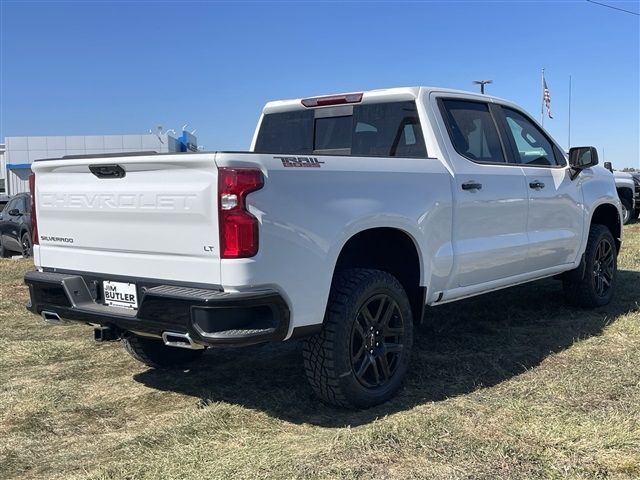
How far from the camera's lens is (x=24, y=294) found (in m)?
8.52

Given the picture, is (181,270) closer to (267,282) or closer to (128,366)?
(267,282)

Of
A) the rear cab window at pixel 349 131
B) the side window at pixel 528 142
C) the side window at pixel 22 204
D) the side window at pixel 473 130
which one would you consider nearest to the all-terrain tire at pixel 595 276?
the side window at pixel 528 142

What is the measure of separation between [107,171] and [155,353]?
1.68 m

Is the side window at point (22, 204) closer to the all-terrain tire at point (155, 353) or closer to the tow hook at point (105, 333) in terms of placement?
the all-terrain tire at point (155, 353)

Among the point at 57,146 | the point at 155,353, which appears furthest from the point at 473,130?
the point at 57,146

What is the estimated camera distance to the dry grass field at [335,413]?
3.15 metres

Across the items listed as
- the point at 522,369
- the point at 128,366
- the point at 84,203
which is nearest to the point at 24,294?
the point at 128,366

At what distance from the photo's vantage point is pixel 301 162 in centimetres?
348

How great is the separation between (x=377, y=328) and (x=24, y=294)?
6.22 m

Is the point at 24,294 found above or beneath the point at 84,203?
beneath

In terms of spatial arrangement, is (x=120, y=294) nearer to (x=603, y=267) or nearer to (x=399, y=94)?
(x=399, y=94)

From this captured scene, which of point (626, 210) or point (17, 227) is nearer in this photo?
point (17, 227)

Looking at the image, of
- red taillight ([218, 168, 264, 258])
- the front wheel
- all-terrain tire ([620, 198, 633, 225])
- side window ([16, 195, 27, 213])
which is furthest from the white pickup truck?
all-terrain tire ([620, 198, 633, 225])

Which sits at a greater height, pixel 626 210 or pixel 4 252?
pixel 626 210
